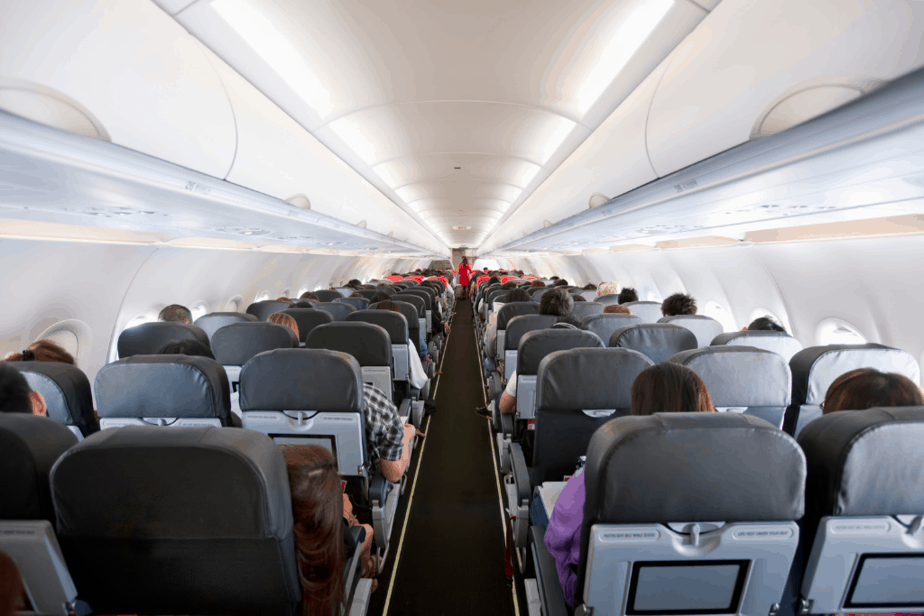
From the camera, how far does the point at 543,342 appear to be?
3465 millimetres

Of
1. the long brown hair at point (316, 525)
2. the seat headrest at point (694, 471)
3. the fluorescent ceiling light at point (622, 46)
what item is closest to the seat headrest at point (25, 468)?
the long brown hair at point (316, 525)

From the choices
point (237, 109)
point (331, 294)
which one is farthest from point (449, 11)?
point (331, 294)

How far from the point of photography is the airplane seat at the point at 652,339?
3.72m

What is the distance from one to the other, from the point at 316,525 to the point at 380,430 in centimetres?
147

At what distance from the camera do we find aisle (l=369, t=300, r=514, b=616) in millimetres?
3016

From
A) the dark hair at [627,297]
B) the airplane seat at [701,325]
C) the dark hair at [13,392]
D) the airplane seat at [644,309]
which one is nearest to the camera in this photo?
the dark hair at [13,392]

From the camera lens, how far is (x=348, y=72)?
9.84ft

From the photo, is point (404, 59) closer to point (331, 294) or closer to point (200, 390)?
point (200, 390)

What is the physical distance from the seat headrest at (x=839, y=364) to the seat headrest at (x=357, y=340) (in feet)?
10.5

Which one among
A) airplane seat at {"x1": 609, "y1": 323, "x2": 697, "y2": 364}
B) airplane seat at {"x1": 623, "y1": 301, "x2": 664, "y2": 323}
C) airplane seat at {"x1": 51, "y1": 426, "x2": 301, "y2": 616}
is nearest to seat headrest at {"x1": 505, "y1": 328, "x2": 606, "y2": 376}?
airplane seat at {"x1": 609, "y1": 323, "x2": 697, "y2": 364}

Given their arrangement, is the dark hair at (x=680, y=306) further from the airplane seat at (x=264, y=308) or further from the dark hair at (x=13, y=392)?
the airplane seat at (x=264, y=308)

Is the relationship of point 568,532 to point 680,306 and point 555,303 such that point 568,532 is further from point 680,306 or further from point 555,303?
point 680,306

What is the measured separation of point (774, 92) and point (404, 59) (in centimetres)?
215

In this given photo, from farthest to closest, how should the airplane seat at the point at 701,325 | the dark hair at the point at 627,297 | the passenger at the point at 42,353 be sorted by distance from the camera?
the dark hair at the point at 627,297 < the airplane seat at the point at 701,325 < the passenger at the point at 42,353
